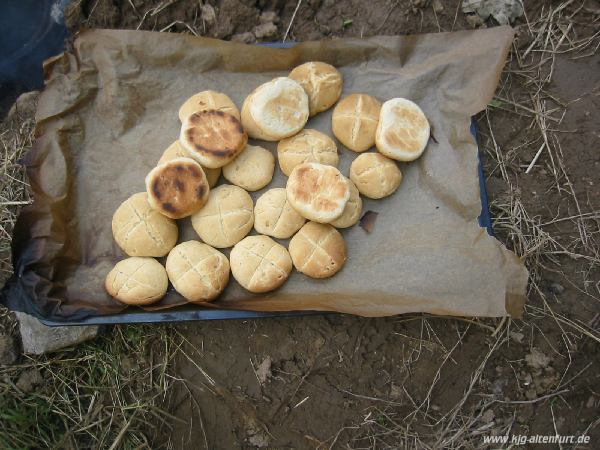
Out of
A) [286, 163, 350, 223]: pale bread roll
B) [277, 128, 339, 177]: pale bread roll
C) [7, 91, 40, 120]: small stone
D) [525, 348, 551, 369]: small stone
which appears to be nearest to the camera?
[286, 163, 350, 223]: pale bread roll

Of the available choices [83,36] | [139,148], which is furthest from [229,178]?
[83,36]

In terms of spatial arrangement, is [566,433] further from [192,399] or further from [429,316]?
[192,399]

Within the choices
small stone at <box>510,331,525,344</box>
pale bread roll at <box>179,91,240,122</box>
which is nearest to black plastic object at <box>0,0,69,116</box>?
pale bread roll at <box>179,91,240,122</box>

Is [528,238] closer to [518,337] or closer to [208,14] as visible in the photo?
[518,337]

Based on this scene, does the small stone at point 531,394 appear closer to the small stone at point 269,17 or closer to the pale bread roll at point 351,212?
the pale bread roll at point 351,212

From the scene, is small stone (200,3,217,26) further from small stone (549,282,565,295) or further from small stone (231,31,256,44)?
small stone (549,282,565,295)

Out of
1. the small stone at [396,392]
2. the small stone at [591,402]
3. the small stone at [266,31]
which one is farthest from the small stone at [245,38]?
the small stone at [591,402]
